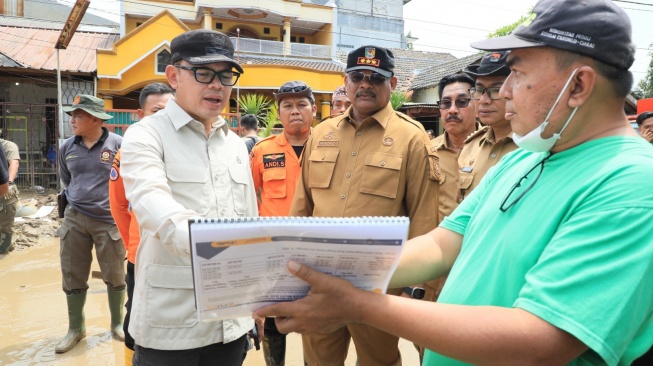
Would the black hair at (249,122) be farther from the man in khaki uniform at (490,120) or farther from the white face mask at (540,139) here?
the white face mask at (540,139)

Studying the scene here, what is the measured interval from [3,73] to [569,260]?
16074mm

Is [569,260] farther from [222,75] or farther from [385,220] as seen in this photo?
[222,75]

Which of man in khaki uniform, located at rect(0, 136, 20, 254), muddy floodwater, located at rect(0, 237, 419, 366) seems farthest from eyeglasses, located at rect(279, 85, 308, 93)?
man in khaki uniform, located at rect(0, 136, 20, 254)

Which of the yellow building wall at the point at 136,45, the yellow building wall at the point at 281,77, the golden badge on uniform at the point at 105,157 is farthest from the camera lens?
the yellow building wall at the point at 281,77

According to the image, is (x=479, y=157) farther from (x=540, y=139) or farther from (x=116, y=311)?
(x=116, y=311)

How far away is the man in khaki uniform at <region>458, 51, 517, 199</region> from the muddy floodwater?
1.74 meters

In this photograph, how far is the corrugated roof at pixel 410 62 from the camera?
21611 millimetres

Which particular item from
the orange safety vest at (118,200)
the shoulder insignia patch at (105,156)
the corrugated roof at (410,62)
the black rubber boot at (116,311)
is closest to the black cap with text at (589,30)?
the orange safety vest at (118,200)

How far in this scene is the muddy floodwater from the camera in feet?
12.5

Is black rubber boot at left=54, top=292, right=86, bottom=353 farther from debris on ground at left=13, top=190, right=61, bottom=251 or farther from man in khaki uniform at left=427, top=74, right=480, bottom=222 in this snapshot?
debris on ground at left=13, top=190, right=61, bottom=251

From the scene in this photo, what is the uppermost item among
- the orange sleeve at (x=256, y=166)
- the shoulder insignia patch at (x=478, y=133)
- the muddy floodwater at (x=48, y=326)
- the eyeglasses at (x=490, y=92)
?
the eyeglasses at (x=490, y=92)

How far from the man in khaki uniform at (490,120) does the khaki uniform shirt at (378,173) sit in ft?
1.28

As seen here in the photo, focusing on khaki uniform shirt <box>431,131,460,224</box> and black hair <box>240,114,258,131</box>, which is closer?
khaki uniform shirt <box>431,131,460,224</box>

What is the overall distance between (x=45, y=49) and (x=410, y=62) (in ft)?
57.1
